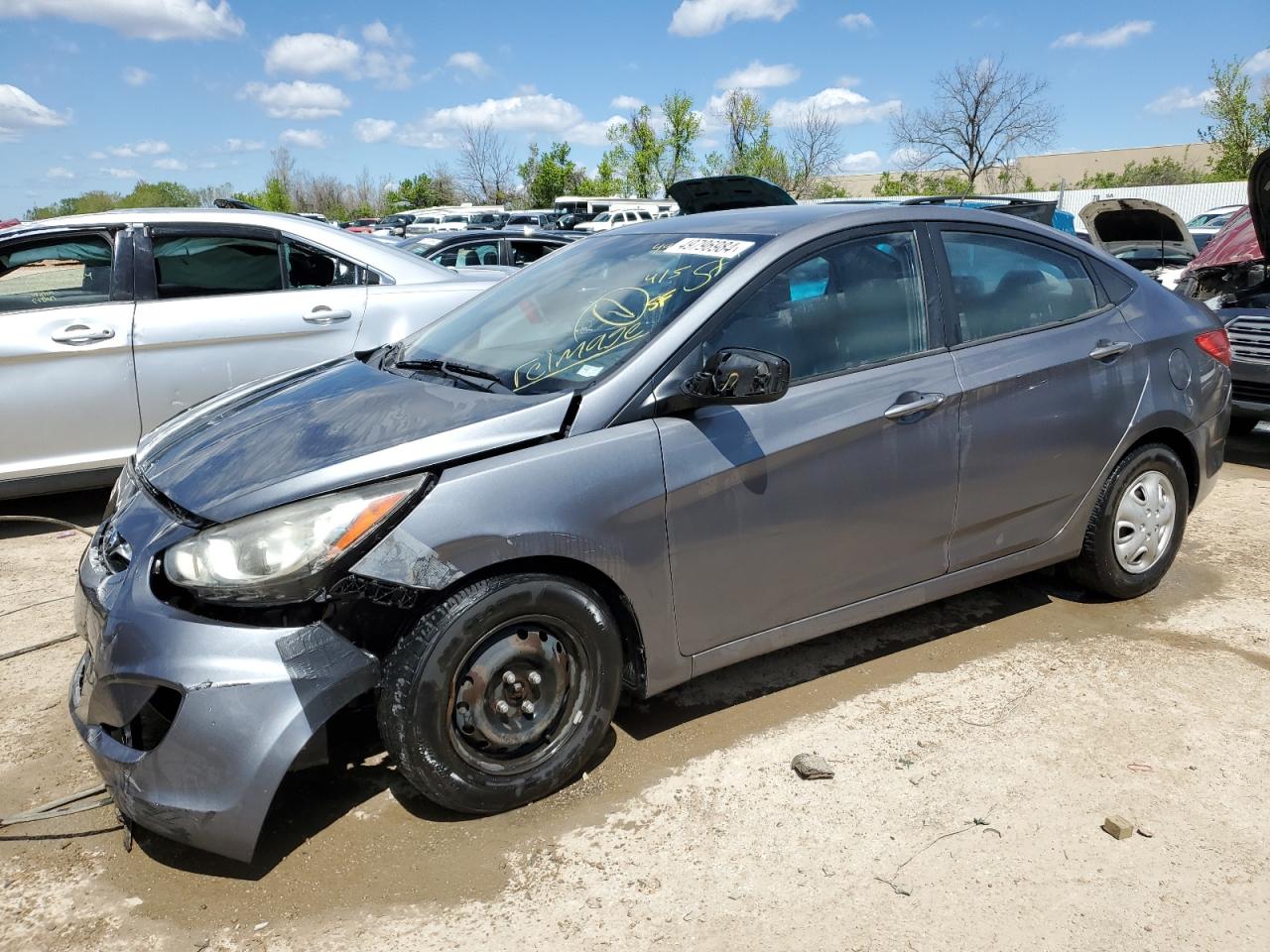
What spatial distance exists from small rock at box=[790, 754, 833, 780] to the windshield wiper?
147 centimetres

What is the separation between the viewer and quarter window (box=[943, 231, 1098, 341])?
11.8 feet

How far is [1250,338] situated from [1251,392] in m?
0.36

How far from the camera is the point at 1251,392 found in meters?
6.56

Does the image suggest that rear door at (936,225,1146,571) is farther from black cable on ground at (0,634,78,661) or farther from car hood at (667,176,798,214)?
black cable on ground at (0,634,78,661)

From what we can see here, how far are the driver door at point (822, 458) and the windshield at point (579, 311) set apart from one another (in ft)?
0.75

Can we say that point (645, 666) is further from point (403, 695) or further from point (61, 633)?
point (61, 633)

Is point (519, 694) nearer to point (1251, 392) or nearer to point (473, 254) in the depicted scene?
point (1251, 392)

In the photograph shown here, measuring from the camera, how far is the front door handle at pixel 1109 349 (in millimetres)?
3828

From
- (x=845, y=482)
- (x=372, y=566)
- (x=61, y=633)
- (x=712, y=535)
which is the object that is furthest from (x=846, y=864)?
(x=61, y=633)

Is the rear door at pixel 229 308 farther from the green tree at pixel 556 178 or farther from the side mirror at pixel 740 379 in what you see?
the green tree at pixel 556 178

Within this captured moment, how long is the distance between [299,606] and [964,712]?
7.40 ft

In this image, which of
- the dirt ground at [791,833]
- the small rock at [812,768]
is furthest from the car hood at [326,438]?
the small rock at [812,768]

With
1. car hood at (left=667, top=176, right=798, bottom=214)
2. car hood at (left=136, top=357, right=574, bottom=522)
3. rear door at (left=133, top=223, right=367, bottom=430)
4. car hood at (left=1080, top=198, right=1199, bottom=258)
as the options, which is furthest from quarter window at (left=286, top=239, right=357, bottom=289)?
car hood at (left=1080, top=198, right=1199, bottom=258)

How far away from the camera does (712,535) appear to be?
9.70 ft
